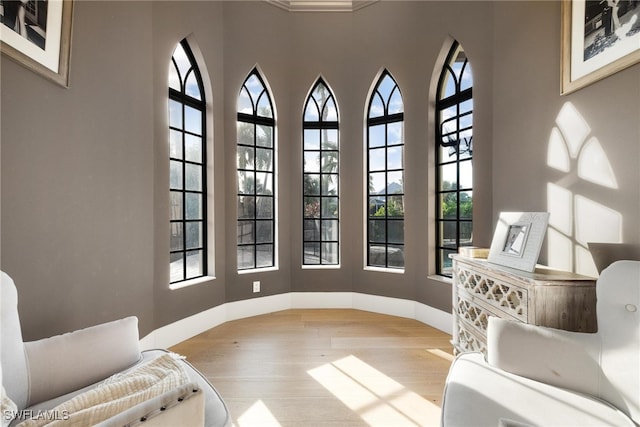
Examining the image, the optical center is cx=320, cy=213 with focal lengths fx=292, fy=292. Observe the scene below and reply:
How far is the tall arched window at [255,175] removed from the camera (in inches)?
134

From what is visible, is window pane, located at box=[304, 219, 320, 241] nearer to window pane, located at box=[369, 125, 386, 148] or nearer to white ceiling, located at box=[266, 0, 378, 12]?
window pane, located at box=[369, 125, 386, 148]

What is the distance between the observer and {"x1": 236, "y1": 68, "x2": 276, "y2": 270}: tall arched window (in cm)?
341

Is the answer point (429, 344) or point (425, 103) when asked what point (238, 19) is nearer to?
point (425, 103)

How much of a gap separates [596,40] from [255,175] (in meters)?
3.01

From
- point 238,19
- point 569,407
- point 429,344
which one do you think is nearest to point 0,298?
point 569,407

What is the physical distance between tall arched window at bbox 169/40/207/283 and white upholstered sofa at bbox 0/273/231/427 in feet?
5.07

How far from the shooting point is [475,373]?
134 centimetres

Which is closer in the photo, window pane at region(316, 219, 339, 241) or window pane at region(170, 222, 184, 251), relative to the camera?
window pane at region(170, 222, 184, 251)

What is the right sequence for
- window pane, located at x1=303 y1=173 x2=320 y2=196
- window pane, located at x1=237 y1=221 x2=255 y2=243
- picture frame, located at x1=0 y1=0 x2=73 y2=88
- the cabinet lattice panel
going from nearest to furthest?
picture frame, located at x1=0 y1=0 x2=73 y2=88 < the cabinet lattice panel < window pane, located at x1=237 y1=221 x2=255 y2=243 < window pane, located at x1=303 y1=173 x2=320 y2=196

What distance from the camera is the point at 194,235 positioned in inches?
119

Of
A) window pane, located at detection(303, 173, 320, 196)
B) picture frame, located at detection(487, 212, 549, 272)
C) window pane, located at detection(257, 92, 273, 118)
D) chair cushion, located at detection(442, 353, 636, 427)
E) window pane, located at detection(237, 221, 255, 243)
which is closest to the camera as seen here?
chair cushion, located at detection(442, 353, 636, 427)

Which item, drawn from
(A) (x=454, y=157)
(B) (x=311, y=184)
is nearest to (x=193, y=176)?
(B) (x=311, y=184)

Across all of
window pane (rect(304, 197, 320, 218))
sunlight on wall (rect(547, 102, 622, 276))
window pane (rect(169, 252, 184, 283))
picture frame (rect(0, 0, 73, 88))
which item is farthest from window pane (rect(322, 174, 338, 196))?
picture frame (rect(0, 0, 73, 88))

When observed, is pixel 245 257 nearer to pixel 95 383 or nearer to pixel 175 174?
pixel 175 174
